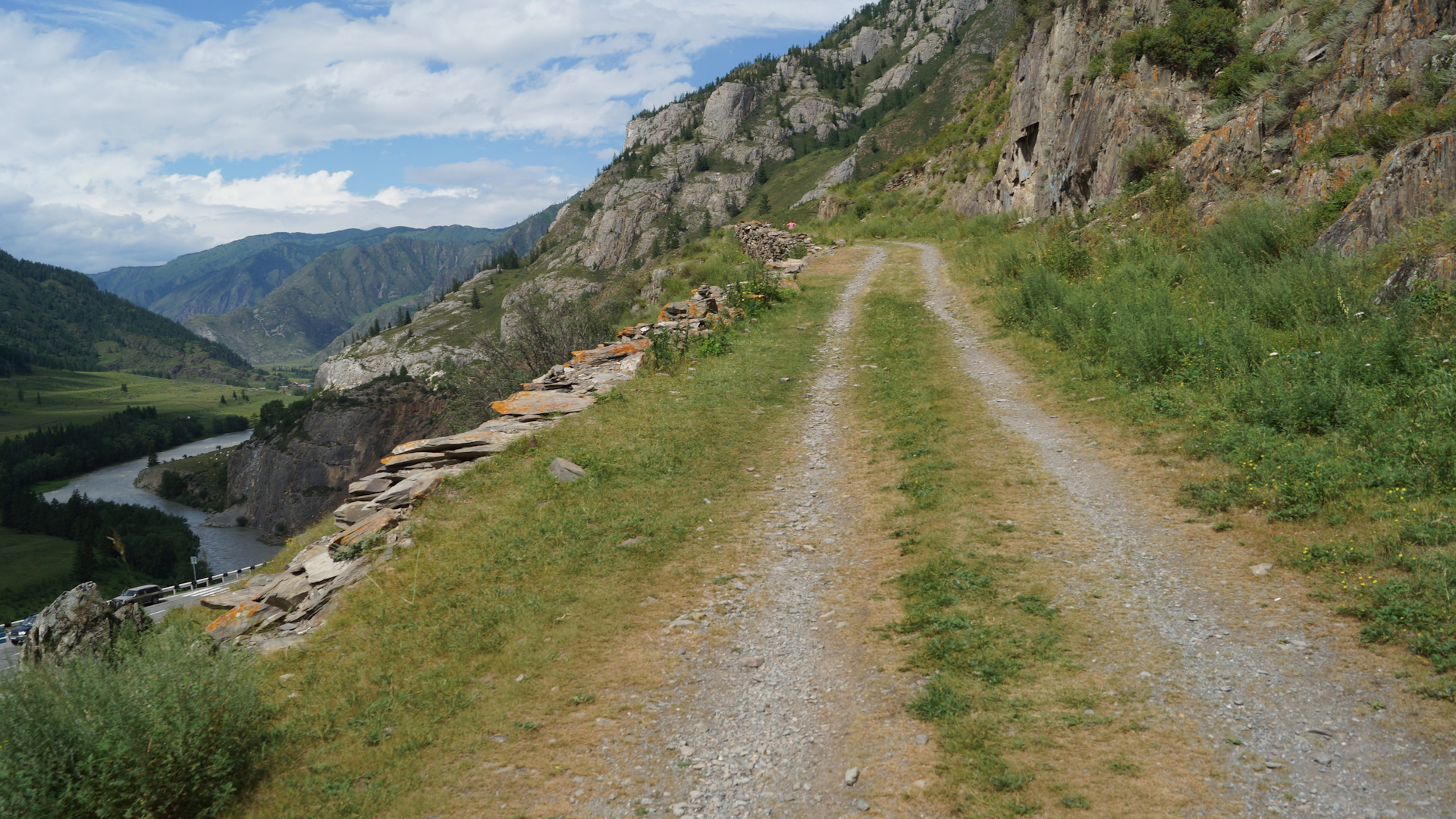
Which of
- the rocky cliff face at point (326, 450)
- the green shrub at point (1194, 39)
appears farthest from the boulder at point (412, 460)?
the rocky cliff face at point (326, 450)

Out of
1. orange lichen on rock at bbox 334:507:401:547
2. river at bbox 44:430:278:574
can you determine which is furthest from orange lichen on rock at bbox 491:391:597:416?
river at bbox 44:430:278:574

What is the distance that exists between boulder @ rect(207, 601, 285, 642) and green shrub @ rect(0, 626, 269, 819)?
292 centimetres

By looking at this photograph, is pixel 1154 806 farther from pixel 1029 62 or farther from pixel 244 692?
pixel 1029 62

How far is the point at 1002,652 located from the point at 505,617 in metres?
4.90

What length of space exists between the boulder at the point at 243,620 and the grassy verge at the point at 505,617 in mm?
1517

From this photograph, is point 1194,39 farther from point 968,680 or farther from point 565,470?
point 968,680

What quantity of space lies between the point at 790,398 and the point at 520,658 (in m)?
9.09

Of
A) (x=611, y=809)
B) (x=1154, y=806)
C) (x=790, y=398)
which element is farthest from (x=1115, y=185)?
(x=611, y=809)

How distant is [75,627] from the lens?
7.37 m

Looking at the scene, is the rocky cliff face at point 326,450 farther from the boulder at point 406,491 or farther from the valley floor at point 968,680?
the valley floor at point 968,680

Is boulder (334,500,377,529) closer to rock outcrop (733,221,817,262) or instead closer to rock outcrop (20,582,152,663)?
rock outcrop (20,582,152,663)

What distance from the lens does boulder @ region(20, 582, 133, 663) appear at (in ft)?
23.2

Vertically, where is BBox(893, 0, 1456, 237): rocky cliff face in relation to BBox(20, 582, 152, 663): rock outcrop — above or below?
above

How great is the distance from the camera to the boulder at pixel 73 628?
278 inches
